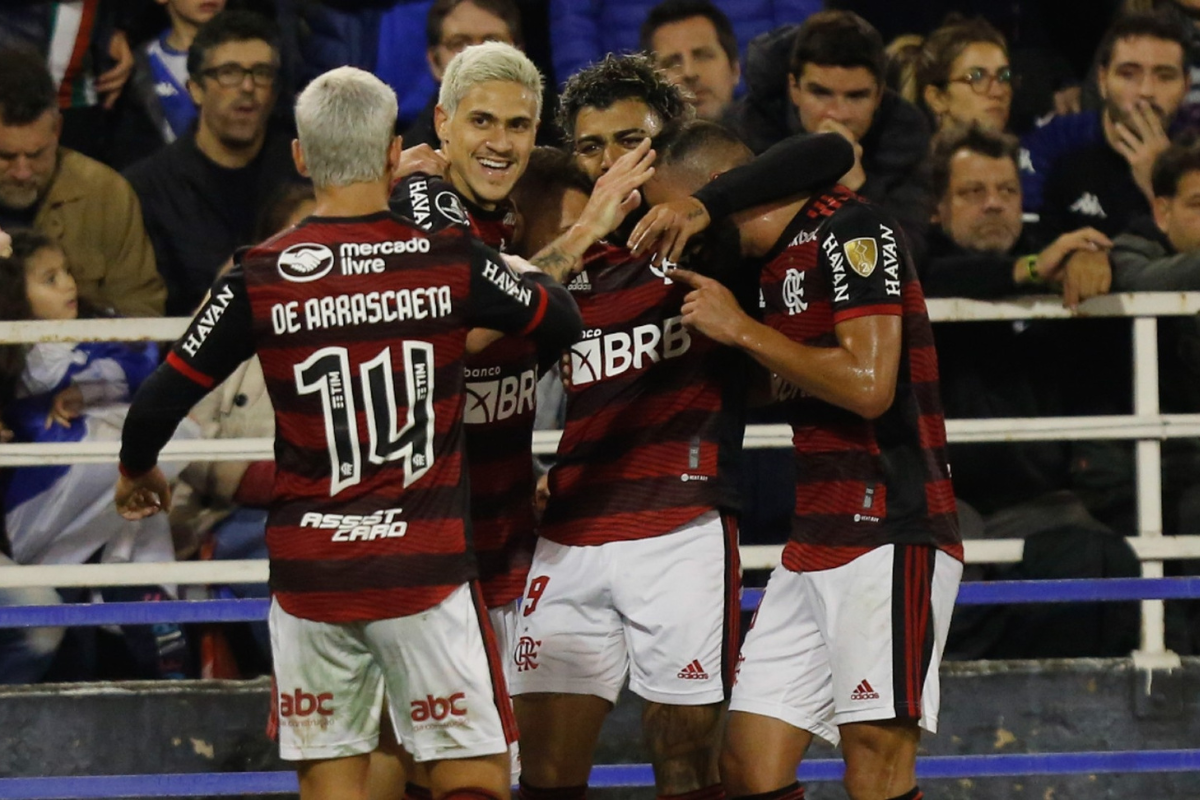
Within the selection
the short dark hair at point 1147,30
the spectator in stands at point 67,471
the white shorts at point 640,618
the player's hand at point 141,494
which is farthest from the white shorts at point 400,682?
the short dark hair at point 1147,30

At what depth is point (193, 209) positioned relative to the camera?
6.69m

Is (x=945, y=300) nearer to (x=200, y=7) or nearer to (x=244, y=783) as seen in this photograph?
(x=244, y=783)

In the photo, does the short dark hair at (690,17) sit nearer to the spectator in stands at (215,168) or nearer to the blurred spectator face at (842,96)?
the blurred spectator face at (842,96)

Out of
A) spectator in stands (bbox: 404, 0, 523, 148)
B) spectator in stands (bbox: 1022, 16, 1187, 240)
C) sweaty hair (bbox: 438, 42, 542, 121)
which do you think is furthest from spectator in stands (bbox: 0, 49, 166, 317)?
spectator in stands (bbox: 1022, 16, 1187, 240)

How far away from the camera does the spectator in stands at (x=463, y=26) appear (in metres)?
6.88

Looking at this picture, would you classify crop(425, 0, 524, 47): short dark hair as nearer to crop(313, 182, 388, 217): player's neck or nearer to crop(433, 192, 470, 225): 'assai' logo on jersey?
crop(433, 192, 470, 225): 'assai' logo on jersey

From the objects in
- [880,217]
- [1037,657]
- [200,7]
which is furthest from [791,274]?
[200,7]

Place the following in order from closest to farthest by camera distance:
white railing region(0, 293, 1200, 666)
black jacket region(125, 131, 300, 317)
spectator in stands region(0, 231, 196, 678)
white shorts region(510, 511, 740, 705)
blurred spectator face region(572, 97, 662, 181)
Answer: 1. white shorts region(510, 511, 740, 705)
2. blurred spectator face region(572, 97, 662, 181)
3. white railing region(0, 293, 1200, 666)
4. spectator in stands region(0, 231, 196, 678)
5. black jacket region(125, 131, 300, 317)

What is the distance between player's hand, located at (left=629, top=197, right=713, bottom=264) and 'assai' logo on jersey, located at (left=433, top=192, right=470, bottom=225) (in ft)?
1.32

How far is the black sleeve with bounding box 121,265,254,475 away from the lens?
12.2 feet

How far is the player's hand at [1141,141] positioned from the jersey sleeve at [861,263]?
284 cm

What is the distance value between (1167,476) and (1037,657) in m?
0.77

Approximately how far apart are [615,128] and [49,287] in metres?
2.41

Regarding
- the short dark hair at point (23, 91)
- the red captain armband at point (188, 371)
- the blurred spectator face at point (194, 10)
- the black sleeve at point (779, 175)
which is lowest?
the red captain armband at point (188, 371)
